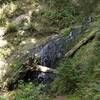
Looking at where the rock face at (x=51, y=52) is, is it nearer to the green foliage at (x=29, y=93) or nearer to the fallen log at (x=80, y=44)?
the fallen log at (x=80, y=44)

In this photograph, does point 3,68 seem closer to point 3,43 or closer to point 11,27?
point 3,43

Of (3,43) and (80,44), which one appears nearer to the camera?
(80,44)

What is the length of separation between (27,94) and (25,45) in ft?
11.8

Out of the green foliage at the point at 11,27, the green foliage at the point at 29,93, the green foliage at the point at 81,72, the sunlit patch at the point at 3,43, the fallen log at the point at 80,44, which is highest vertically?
the green foliage at the point at 11,27

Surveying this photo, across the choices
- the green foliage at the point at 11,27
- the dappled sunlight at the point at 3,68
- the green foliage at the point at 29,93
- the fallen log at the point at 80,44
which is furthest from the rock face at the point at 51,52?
the green foliage at the point at 11,27

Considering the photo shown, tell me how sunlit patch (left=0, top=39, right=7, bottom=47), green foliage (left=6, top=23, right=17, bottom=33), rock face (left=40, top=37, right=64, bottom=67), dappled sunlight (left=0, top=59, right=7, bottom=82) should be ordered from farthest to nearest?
green foliage (left=6, top=23, right=17, bottom=33) < sunlit patch (left=0, top=39, right=7, bottom=47) < dappled sunlight (left=0, top=59, right=7, bottom=82) < rock face (left=40, top=37, right=64, bottom=67)

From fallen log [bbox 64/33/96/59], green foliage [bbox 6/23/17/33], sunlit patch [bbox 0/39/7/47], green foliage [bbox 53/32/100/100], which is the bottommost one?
green foliage [bbox 53/32/100/100]

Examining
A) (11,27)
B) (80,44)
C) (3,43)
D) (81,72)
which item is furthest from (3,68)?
(81,72)

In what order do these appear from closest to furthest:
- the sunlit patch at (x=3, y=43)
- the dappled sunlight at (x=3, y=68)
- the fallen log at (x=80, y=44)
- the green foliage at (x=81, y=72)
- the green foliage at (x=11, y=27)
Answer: the green foliage at (x=81, y=72), the fallen log at (x=80, y=44), the dappled sunlight at (x=3, y=68), the sunlit patch at (x=3, y=43), the green foliage at (x=11, y=27)

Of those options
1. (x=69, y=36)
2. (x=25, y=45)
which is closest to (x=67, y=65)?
(x=69, y=36)

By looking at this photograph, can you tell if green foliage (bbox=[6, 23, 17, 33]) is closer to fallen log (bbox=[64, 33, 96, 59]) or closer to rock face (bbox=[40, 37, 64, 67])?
rock face (bbox=[40, 37, 64, 67])

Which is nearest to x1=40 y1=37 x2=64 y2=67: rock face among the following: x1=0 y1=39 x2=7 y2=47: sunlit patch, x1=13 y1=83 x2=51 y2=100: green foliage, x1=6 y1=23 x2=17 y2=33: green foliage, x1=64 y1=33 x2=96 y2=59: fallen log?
x1=64 y1=33 x2=96 y2=59: fallen log

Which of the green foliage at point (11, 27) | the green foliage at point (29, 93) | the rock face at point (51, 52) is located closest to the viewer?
the green foliage at point (29, 93)

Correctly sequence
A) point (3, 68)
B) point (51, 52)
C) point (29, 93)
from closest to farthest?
point (29, 93)
point (51, 52)
point (3, 68)
